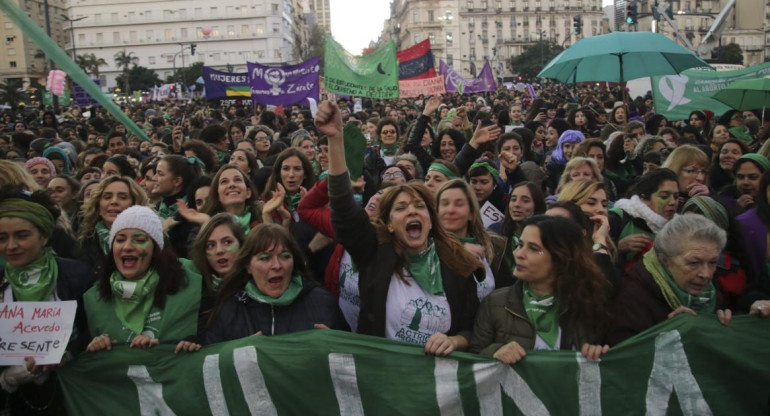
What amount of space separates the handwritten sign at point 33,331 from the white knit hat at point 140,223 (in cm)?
45

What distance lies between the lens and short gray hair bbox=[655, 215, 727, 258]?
3203 mm

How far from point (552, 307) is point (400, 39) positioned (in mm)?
141746

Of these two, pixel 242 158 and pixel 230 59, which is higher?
pixel 230 59

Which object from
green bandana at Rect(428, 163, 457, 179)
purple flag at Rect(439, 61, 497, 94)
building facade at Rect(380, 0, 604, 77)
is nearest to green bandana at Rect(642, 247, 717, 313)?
green bandana at Rect(428, 163, 457, 179)

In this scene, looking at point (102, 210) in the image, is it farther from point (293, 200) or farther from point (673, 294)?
point (673, 294)

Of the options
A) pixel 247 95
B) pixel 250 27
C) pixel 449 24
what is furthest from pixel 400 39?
pixel 247 95

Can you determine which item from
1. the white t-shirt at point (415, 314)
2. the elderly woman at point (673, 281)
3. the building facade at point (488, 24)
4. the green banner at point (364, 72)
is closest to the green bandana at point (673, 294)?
the elderly woman at point (673, 281)

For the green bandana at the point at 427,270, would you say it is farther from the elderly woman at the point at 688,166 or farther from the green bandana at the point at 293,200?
the elderly woman at the point at 688,166

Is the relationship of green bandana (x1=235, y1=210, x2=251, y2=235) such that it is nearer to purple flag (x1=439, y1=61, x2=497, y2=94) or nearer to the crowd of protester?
the crowd of protester

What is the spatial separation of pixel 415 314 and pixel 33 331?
1.85 m

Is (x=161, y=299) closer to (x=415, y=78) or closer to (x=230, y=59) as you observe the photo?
(x=415, y=78)

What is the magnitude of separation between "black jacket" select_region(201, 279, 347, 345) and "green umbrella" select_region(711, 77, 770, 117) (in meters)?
8.23

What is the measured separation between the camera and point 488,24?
4870 inches

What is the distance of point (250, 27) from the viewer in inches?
4183
